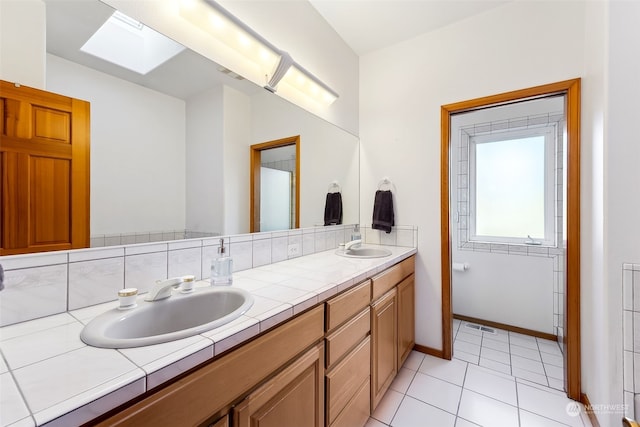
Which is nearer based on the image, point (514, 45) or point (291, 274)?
point (291, 274)

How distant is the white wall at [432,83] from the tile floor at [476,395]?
268 mm

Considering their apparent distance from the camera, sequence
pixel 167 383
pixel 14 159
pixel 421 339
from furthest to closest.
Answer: pixel 421 339, pixel 14 159, pixel 167 383

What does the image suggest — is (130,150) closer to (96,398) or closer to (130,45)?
(130,45)

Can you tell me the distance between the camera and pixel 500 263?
2535 mm

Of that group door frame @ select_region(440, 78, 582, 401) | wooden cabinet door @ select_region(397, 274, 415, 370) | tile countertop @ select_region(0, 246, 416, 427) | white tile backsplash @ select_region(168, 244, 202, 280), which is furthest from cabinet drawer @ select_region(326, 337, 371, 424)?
door frame @ select_region(440, 78, 582, 401)

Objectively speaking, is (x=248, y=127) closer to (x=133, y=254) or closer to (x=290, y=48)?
(x=290, y=48)

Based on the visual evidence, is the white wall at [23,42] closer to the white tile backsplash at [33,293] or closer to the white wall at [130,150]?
the white wall at [130,150]

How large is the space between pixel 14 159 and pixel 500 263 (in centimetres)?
326

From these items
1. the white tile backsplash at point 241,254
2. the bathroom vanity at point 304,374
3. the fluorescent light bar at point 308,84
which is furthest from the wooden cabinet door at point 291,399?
the fluorescent light bar at point 308,84

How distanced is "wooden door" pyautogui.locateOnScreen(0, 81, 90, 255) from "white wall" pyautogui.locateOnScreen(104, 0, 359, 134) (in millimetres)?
452

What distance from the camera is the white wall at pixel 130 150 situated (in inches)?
36.0

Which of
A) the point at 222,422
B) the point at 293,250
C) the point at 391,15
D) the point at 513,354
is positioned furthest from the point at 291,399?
the point at 391,15

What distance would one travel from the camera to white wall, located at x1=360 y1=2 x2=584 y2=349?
5.47 feet

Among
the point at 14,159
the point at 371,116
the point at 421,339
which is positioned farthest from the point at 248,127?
the point at 421,339
